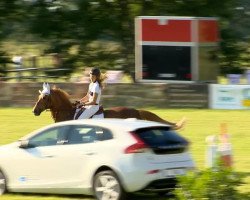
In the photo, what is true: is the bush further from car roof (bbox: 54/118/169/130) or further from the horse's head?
the horse's head

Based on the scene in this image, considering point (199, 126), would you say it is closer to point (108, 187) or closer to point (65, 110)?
point (65, 110)

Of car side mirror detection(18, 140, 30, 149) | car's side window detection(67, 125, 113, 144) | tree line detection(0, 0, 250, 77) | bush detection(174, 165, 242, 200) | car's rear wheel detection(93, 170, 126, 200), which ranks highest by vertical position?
tree line detection(0, 0, 250, 77)

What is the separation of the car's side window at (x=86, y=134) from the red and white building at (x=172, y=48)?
20.8 metres

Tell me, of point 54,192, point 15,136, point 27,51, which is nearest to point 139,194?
point 54,192

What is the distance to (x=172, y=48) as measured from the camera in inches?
1410

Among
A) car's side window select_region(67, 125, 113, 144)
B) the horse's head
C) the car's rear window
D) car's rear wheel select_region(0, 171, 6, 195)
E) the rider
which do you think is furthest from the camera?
the horse's head

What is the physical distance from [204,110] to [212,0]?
9.03m

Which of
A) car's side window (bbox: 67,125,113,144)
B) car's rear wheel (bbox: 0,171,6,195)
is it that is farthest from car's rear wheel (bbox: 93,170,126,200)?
car's rear wheel (bbox: 0,171,6,195)

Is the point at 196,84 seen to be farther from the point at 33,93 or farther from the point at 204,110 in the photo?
the point at 33,93

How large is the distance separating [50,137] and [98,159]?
1.36m

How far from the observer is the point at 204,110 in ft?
105

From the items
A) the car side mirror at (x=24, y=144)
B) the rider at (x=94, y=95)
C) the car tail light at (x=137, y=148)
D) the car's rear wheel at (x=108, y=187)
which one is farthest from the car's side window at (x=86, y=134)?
the rider at (x=94, y=95)

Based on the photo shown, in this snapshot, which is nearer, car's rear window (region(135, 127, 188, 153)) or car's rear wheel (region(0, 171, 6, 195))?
car's rear window (region(135, 127, 188, 153))

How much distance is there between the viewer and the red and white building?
1396 inches
